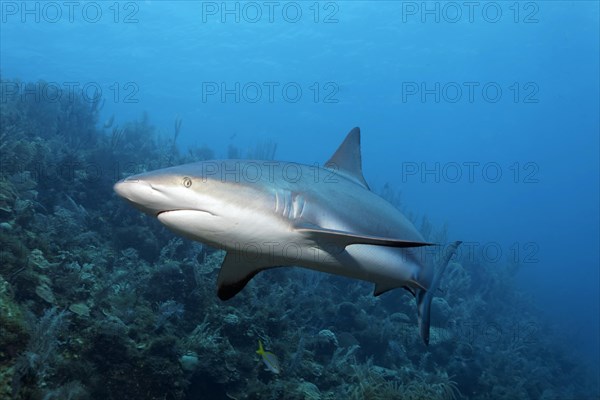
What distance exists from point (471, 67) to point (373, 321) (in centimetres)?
6095

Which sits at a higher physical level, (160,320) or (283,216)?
(283,216)

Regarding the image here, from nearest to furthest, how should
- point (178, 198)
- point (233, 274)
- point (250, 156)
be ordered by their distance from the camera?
point (178, 198) < point (233, 274) < point (250, 156)

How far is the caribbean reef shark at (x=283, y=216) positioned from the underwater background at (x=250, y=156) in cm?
260

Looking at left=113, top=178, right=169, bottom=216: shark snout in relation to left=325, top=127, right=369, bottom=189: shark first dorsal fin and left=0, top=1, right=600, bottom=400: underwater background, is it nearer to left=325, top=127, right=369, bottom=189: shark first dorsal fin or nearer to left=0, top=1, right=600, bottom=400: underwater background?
left=325, top=127, right=369, bottom=189: shark first dorsal fin

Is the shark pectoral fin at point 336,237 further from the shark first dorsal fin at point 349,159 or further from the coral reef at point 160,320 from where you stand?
the coral reef at point 160,320

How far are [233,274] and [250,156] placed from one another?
17763mm

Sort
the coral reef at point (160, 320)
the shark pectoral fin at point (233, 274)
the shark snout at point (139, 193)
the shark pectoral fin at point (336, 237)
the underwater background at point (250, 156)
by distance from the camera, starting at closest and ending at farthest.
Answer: the shark snout at point (139, 193) < the shark pectoral fin at point (336, 237) < the shark pectoral fin at point (233, 274) < the coral reef at point (160, 320) < the underwater background at point (250, 156)

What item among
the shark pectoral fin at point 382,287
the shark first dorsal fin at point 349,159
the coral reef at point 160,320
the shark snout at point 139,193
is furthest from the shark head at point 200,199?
the coral reef at point 160,320

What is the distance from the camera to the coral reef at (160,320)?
475 cm

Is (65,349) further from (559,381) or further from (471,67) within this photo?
(471,67)

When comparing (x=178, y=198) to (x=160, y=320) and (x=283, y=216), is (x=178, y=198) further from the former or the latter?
(x=160, y=320)

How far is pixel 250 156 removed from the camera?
21.3 meters

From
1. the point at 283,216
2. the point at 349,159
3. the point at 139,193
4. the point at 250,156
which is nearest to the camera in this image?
the point at 139,193

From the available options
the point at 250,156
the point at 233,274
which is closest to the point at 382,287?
the point at 233,274
